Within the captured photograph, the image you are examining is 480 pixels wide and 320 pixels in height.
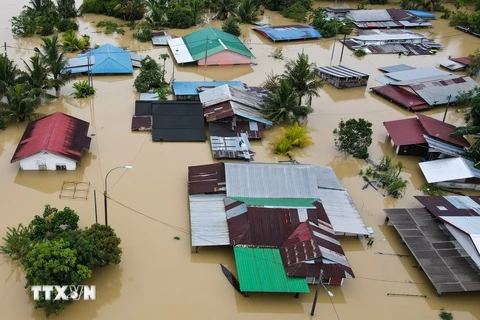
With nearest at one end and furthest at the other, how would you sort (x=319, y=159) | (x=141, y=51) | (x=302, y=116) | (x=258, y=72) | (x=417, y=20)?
(x=319, y=159), (x=302, y=116), (x=258, y=72), (x=141, y=51), (x=417, y=20)

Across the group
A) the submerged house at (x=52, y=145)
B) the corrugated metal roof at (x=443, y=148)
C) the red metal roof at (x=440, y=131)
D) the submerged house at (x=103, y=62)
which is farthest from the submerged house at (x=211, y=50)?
the corrugated metal roof at (x=443, y=148)

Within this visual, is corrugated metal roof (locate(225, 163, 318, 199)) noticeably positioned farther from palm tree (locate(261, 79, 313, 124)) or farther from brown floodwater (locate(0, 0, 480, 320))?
palm tree (locate(261, 79, 313, 124))

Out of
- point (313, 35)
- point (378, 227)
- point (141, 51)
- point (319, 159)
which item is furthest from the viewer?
point (313, 35)

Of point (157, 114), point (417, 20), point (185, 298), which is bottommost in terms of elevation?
point (185, 298)

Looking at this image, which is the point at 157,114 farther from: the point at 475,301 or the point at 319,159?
the point at 475,301

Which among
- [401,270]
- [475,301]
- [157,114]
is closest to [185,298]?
[401,270]

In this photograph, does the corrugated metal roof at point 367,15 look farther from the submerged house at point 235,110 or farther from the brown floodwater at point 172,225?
the submerged house at point 235,110

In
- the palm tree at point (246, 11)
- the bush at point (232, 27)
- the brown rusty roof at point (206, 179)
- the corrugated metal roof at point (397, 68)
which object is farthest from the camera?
the palm tree at point (246, 11)
